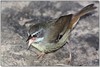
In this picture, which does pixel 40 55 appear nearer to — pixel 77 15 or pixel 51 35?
pixel 51 35

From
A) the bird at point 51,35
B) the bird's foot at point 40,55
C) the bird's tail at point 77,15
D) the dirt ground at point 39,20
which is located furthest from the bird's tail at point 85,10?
the bird's foot at point 40,55

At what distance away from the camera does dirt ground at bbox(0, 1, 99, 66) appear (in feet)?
23.5


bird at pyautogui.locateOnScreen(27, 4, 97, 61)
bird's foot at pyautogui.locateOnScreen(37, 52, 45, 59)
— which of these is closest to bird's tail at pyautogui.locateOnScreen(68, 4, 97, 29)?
bird at pyautogui.locateOnScreen(27, 4, 97, 61)

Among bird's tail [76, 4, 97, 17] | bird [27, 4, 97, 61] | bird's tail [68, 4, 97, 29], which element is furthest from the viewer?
bird's tail [76, 4, 97, 17]

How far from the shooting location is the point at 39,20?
→ 8.27 m

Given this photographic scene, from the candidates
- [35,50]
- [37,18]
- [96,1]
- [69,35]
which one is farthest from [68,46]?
[96,1]

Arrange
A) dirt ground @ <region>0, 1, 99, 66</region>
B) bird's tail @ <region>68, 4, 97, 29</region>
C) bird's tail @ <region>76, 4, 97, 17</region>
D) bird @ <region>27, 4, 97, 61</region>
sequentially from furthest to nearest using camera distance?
bird's tail @ <region>76, 4, 97, 17</region> → bird's tail @ <region>68, 4, 97, 29</region> → dirt ground @ <region>0, 1, 99, 66</region> → bird @ <region>27, 4, 97, 61</region>

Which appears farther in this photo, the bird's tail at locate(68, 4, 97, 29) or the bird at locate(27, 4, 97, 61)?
the bird's tail at locate(68, 4, 97, 29)

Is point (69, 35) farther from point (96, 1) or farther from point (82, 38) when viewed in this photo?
point (96, 1)

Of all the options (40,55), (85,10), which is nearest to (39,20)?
(85,10)

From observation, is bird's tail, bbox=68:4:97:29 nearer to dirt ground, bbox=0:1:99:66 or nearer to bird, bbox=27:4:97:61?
bird, bbox=27:4:97:61

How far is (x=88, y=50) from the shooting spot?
7.51 m

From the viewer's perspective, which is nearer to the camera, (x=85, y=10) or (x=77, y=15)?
(x=77, y=15)

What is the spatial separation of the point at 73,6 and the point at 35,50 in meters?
1.99
